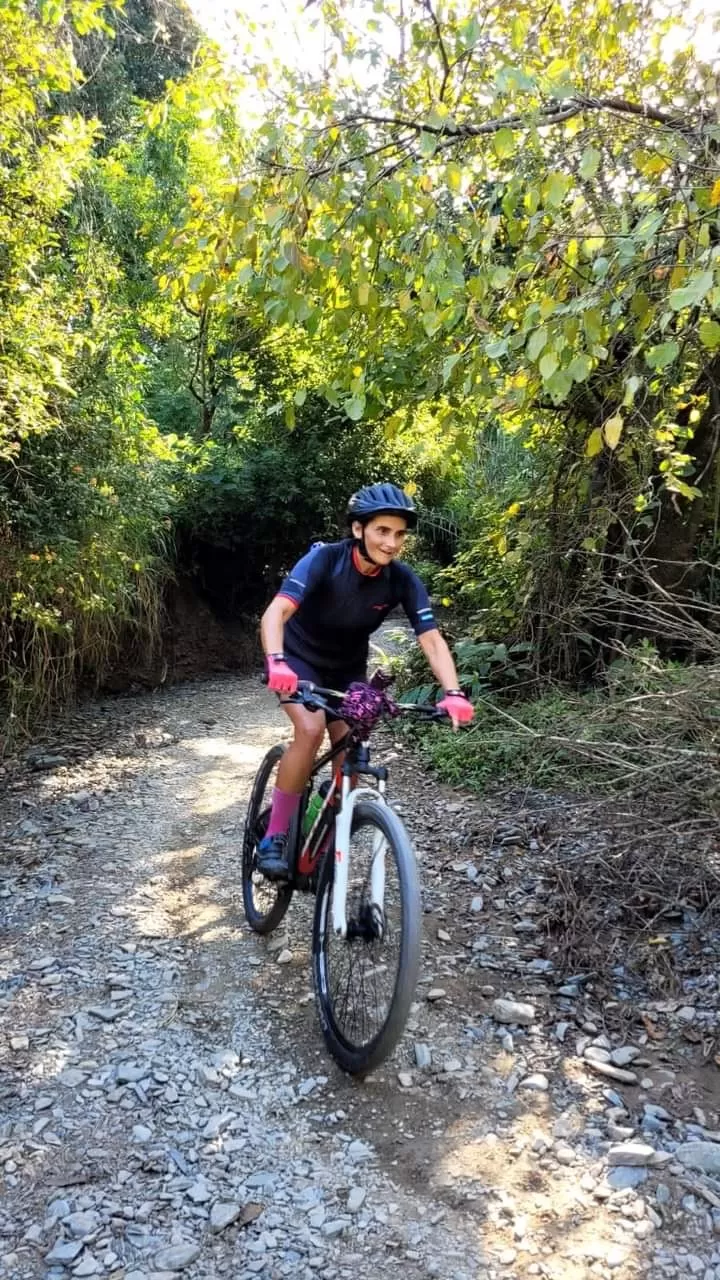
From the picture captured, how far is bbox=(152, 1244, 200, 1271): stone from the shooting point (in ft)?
6.98

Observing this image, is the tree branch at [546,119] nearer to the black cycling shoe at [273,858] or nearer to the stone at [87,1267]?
the black cycling shoe at [273,858]

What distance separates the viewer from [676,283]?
2.65 meters

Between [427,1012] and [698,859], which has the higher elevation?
[698,859]

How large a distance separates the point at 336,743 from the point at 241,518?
7.80m

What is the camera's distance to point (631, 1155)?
247 centimetres

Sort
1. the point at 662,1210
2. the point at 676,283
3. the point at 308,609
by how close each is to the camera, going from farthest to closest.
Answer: the point at 308,609, the point at 676,283, the point at 662,1210

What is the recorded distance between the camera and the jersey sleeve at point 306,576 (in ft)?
10.7

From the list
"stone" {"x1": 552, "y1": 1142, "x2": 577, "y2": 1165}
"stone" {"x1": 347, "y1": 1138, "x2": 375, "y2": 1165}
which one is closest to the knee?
"stone" {"x1": 347, "y1": 1138, "x2": 375, "y2": 1165}

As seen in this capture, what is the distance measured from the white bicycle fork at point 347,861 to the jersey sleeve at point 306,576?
0.77 m

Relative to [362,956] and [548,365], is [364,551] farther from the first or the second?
[362,956]

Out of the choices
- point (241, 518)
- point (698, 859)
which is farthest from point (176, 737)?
point (698, 859)

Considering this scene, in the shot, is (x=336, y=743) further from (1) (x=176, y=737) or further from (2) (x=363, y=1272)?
(1) (x=176, y=737)

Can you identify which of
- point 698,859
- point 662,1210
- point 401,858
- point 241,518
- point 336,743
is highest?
point 241,518

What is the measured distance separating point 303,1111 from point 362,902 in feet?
2.31
